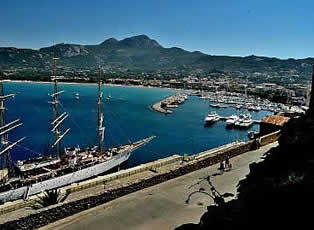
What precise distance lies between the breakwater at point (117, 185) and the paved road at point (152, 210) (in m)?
0.25

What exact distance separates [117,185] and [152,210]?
220 centimetres

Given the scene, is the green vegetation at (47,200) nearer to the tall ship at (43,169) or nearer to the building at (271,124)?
the tall ship at (43,169)

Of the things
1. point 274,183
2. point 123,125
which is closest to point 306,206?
point 274,183

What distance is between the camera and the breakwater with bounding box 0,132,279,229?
1281 centimetres

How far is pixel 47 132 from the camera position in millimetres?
54375

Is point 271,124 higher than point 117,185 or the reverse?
higher

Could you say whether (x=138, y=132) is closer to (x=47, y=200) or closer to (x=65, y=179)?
(x=65, y=179)

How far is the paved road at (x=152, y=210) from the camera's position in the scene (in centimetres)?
1324

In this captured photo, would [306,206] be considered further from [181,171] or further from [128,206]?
[181,171]

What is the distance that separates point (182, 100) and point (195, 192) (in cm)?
8757

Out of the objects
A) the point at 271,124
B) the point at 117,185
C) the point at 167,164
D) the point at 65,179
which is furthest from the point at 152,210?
the point at 271,124

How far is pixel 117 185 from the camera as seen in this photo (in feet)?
52.2

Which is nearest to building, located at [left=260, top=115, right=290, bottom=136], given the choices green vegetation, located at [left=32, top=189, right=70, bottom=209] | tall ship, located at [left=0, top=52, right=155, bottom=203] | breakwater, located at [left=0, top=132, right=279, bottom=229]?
breakwater, located at [left=0, top=132, right=279, bottom=229]

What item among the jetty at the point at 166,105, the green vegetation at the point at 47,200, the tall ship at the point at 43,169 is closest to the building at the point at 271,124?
the tall ship at the point at 43,169
